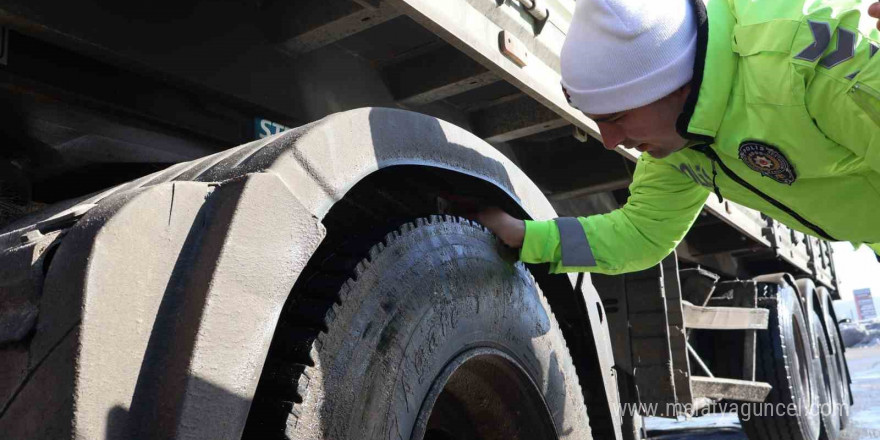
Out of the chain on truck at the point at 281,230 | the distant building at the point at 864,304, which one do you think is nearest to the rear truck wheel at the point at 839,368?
the chain on truck at the point at 281,230

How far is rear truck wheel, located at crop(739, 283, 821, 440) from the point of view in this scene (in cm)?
468

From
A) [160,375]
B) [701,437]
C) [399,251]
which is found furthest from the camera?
[701,437]

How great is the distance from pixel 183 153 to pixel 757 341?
441 centimetres

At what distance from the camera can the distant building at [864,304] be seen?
37.2 m

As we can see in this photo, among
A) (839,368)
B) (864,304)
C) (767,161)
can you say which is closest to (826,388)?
(839,368)

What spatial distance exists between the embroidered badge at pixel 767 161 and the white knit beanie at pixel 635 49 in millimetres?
210

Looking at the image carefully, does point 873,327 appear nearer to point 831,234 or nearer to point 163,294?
point 831,234

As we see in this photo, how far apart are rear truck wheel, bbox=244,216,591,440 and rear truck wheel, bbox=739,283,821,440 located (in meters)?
3.36

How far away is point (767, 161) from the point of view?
5.18 feet

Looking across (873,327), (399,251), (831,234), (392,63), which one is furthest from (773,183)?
(873,327)

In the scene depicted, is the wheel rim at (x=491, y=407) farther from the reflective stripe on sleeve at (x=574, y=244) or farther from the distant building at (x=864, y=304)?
the distant building at (x=864, y=304)

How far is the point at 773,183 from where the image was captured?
1.70m

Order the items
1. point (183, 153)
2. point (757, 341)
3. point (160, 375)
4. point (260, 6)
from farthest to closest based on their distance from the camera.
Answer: point (757, 341)
point (260, 6)
point (183, 153)
point (160, 375)

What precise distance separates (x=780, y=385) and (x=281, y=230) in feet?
14.9
